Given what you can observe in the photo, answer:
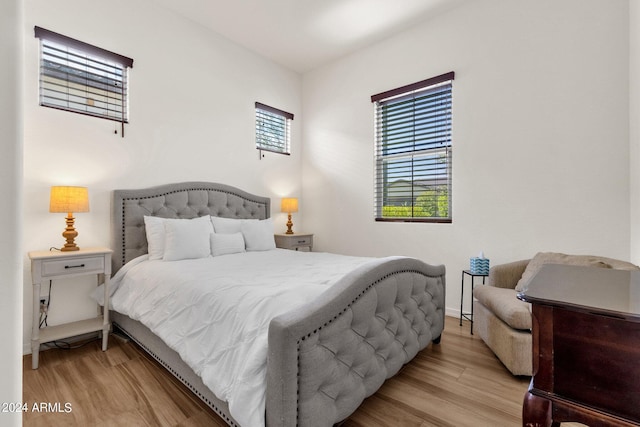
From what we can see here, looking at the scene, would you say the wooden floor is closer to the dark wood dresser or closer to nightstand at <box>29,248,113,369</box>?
nightstand at <box>29,248,113,369</box>

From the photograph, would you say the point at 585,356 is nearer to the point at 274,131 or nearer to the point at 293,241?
the point at 293,241

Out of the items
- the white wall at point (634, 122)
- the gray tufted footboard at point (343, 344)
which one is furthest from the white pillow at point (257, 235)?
the white wall at point (634, 122)

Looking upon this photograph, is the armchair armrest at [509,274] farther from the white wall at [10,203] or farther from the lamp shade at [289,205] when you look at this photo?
the white wall at [10,203]

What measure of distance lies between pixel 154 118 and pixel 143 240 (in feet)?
4.10

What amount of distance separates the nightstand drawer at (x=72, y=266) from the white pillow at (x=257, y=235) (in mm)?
1290

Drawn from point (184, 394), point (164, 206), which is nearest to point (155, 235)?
point (164, 206)

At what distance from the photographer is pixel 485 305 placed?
93.5 inches

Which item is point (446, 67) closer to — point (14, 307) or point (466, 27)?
point (466, 27)

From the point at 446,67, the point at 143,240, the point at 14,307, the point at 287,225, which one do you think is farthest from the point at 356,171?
the point at 14,307

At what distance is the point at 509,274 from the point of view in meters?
2.58

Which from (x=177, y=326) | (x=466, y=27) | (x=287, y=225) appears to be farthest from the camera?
(x=287, y=225)

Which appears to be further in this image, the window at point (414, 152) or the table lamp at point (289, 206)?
the table lamp at point (289, 206)

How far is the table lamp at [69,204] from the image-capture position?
228 centimetres

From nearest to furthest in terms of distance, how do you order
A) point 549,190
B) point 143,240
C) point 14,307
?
1. point 14,307
2. point 549,190
3. point 143,240
